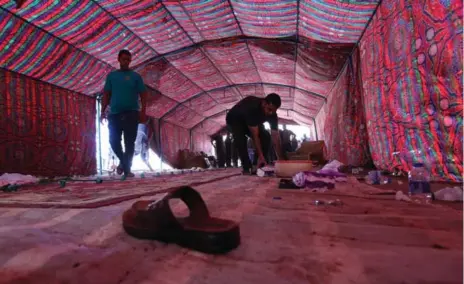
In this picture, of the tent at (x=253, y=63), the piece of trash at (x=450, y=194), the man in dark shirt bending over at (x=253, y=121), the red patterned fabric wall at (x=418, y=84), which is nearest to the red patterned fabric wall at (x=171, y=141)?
→ the tent at (x=253, y=63)

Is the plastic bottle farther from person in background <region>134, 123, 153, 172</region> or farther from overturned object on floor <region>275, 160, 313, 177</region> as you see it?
person in background <region>134, 123, 153, 172</region>

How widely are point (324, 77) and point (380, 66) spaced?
297 centimetres

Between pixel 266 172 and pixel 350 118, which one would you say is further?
pixel 350 118

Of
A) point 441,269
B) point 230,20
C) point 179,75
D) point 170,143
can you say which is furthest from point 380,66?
point 170,143

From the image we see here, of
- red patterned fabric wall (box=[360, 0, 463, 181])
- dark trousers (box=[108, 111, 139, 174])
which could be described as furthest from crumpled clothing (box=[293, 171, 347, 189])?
dark trousers (box=[108, 111, 139, 174])

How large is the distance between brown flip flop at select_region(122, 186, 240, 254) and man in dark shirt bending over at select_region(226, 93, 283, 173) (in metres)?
3.13

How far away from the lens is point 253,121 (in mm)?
4121

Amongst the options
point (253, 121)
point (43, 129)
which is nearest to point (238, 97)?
point (253, 121)

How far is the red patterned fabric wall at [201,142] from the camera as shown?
14367 millimetres

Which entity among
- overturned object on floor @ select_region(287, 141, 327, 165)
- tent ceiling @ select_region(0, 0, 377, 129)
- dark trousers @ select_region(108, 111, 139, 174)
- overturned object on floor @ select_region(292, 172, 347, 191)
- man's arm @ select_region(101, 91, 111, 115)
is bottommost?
overturned object on floor @ select_region(292, 172, 347, 191)

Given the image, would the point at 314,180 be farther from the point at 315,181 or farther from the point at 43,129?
the point at 43,129

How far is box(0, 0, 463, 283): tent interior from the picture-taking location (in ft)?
2.39

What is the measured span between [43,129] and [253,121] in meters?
4.51

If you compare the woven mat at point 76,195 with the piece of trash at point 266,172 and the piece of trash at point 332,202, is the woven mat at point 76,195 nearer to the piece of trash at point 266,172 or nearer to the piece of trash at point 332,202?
the piece of trash at point 332,202
